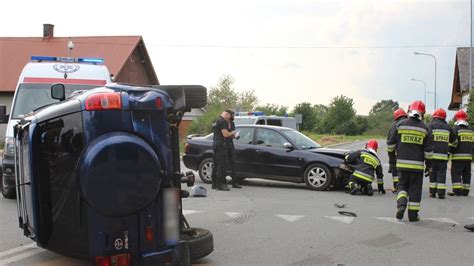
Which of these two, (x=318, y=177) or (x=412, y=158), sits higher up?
(x=412, y=158)

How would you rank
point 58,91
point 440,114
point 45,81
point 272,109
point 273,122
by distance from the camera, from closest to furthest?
point 58,91
point 45,81
point 440,114
point 273,122
point 272,109

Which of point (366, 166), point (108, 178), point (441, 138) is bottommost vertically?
point (366, 166)

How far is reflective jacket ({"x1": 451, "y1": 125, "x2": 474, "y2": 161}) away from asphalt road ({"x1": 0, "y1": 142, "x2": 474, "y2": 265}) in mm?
996

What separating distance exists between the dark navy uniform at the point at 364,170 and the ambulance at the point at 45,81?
5380 mm

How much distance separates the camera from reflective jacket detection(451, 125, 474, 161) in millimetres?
10820

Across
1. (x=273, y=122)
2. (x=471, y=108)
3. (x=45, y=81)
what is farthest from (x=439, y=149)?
(x=471, y=108)

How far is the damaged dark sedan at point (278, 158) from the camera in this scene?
1109 cm

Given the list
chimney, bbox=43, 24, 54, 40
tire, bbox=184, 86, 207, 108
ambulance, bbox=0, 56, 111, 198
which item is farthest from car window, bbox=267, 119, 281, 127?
chimney, bbox=43, 24, 54, 40

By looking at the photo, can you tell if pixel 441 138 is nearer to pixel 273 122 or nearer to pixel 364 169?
pixel 364 169

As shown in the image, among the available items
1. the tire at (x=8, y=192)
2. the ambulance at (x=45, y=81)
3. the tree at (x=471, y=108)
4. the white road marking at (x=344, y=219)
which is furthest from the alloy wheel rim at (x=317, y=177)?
the tree at (x=471, y=108)

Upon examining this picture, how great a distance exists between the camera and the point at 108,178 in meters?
3.84

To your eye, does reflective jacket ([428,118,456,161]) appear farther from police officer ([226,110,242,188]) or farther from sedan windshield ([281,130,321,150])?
police officer ([226,110,242,188])

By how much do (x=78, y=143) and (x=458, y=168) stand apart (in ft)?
29.3

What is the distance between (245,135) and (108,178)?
8.39 m
